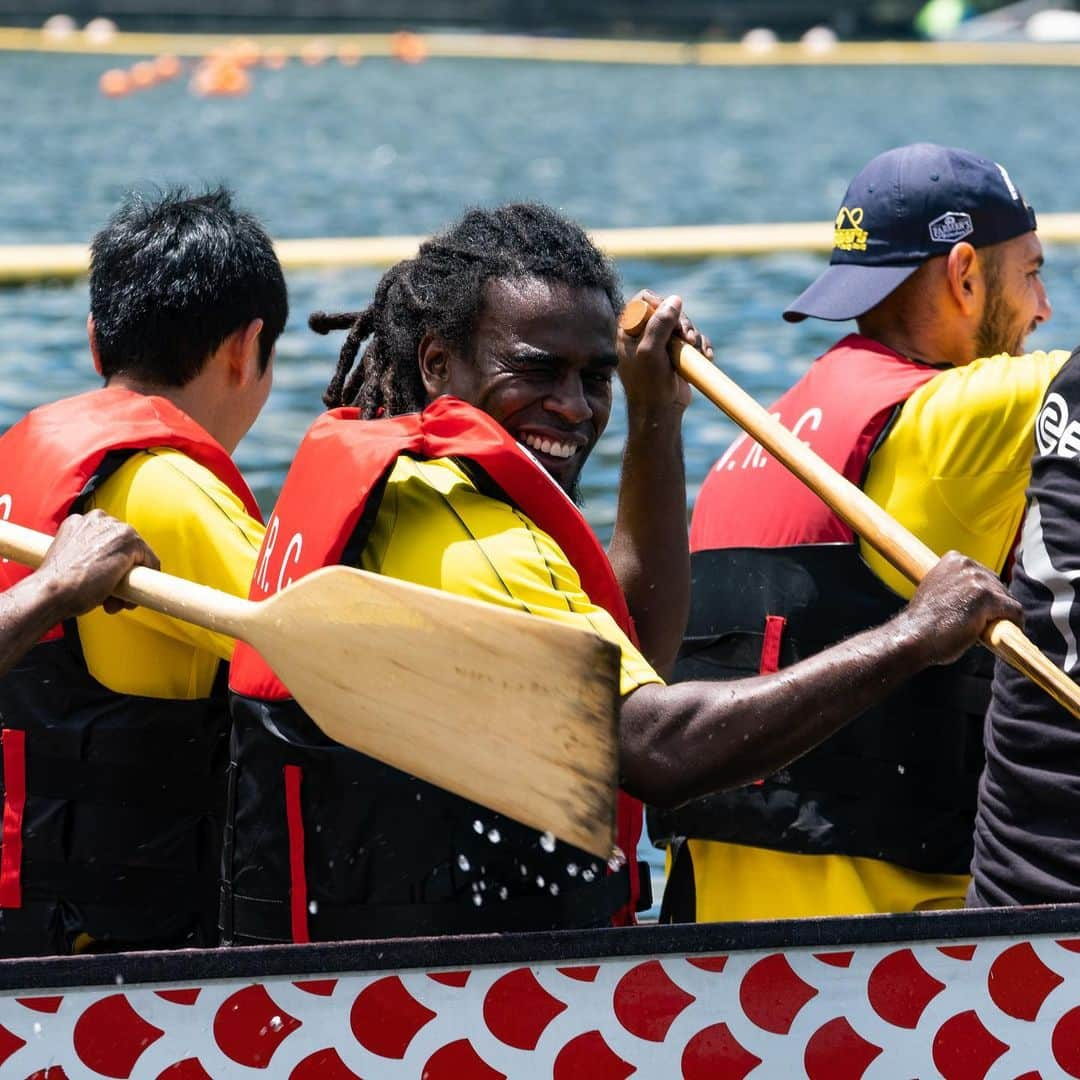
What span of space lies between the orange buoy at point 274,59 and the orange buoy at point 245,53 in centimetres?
13

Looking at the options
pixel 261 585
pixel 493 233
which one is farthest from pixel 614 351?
pixel 261 585

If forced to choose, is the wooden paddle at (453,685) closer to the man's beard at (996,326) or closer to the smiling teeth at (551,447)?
the smiling teeth at (551,447)

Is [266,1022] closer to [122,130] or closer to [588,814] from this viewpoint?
[588,814]

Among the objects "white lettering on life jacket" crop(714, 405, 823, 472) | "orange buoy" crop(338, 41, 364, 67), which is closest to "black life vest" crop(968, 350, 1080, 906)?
"white lettering on life jacket" crop(714, 405, 823, 472)

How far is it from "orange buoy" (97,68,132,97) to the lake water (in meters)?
0.29

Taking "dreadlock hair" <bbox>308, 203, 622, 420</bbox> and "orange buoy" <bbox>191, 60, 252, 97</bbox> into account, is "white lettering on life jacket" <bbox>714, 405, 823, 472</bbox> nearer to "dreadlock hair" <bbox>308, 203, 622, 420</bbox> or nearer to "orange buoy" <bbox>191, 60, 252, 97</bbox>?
"dreadlock hair" <bbox>308, 203, 622, 420</bbox>

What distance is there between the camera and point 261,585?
2459 millimetres

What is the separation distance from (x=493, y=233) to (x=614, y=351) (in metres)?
0.21

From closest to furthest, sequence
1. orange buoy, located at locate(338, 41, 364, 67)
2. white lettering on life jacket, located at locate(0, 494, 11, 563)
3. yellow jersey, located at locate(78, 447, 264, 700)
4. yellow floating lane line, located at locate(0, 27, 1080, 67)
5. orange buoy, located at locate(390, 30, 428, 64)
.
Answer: yellow jersey, located at locate(78, 447, 264, 700) < white lettering on life jacket, located at locate(0, 494, 11, 563) < yellow floating lane line, located at locate(0, 27, 1080, 67) < orange buoy, located at locate(390, 30, 428, 64) < orange buoy, located at locate(338, 41, 364, 67)

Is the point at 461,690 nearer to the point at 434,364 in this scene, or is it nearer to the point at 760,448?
the point at 434,364

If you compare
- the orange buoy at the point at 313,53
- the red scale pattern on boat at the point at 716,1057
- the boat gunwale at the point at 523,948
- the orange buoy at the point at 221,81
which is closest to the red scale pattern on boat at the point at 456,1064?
the boat gunwale at the point at 523,948

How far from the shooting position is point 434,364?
2.54m

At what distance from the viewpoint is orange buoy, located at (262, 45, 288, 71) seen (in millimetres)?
37344

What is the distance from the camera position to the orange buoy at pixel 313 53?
3869 centimetres
